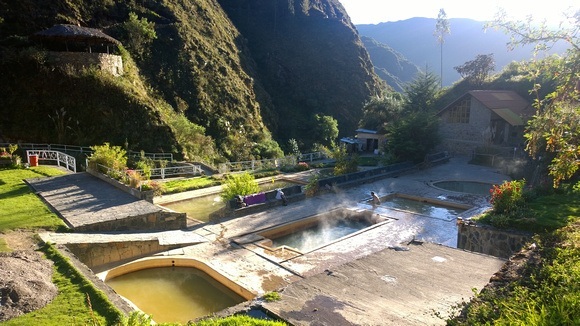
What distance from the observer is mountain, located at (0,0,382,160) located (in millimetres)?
29234

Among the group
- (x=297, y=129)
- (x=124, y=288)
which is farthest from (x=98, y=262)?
(x=297, y=129)

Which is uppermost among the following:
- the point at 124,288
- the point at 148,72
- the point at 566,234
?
the point at 148,72

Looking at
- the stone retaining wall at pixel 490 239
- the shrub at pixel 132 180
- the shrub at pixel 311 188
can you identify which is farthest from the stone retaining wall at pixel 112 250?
the stone retaining wall at pixel 490 239

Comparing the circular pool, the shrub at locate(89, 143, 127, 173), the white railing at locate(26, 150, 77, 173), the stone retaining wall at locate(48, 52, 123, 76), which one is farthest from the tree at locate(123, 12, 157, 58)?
the circular pool

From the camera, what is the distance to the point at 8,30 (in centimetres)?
3241

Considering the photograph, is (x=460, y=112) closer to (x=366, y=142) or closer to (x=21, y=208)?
(x=366, y=142)

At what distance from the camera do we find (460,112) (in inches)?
1361

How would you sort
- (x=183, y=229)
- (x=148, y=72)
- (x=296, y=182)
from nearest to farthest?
(x=183, y=229) → (x=296, y=182) → (x=148, y=72)

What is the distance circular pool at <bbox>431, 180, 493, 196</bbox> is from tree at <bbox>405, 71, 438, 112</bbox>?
16332 mm

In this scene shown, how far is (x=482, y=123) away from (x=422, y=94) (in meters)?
7.71

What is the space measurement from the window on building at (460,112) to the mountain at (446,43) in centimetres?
6782

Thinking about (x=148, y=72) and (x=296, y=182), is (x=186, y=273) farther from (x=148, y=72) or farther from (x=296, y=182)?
(x=148, y=72)

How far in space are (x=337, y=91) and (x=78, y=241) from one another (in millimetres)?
55033

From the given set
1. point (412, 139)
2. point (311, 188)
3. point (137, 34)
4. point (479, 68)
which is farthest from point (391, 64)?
point (311, 188)
